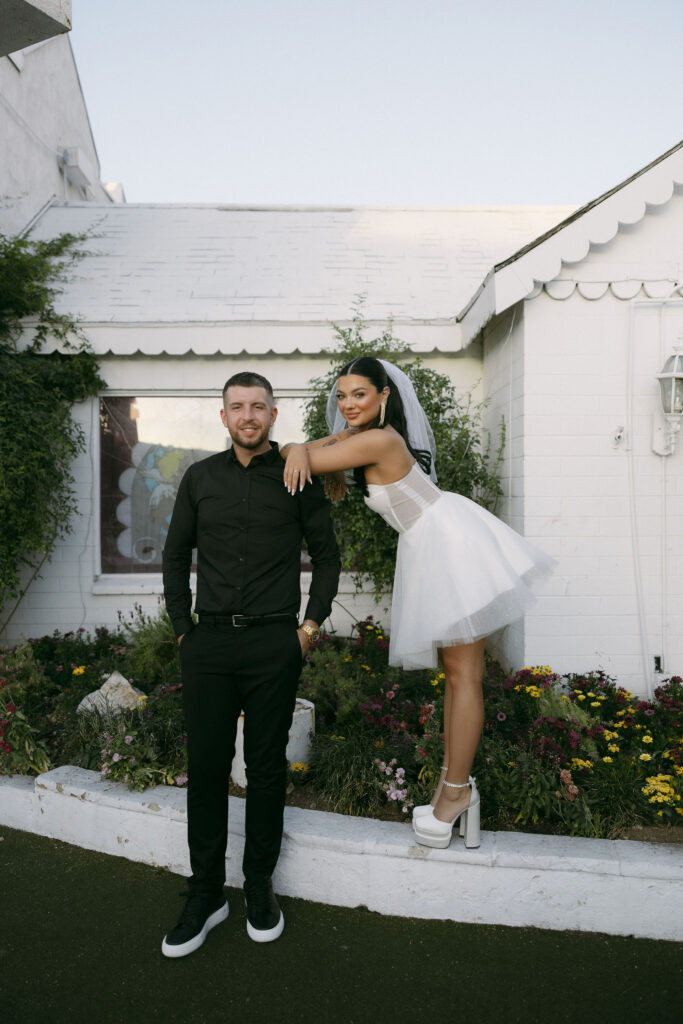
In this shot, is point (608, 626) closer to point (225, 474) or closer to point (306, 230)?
point (225, 474)

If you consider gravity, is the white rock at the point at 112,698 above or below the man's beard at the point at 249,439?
below

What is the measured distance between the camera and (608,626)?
4.87m

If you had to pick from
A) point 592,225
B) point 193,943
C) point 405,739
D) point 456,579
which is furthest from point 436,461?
point 193,943

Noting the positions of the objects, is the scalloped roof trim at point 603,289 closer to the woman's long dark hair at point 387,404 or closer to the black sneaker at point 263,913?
the woman's long dark hair at point 387,404

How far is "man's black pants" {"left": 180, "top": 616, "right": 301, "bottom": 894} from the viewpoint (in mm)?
2760

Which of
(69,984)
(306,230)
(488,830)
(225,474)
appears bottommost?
(69,984)

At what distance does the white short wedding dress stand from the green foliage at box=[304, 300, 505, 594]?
2031 millimetres

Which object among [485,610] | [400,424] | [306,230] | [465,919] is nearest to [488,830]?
[465,919]

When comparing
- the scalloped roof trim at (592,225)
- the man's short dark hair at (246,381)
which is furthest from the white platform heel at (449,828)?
the scalloped roof trim at (592,225)

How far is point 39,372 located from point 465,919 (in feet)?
16.7

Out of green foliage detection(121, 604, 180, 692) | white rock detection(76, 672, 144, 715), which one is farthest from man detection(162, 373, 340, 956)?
green foliage detection(121, 604, 180, 692)

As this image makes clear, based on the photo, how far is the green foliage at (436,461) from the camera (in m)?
5.17

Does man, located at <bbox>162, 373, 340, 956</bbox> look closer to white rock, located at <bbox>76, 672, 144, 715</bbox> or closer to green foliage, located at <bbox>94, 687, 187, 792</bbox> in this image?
green foliage, located at <bbox>94, 687, 187, 792</bbox>

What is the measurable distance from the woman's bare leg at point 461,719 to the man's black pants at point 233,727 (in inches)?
26.7
